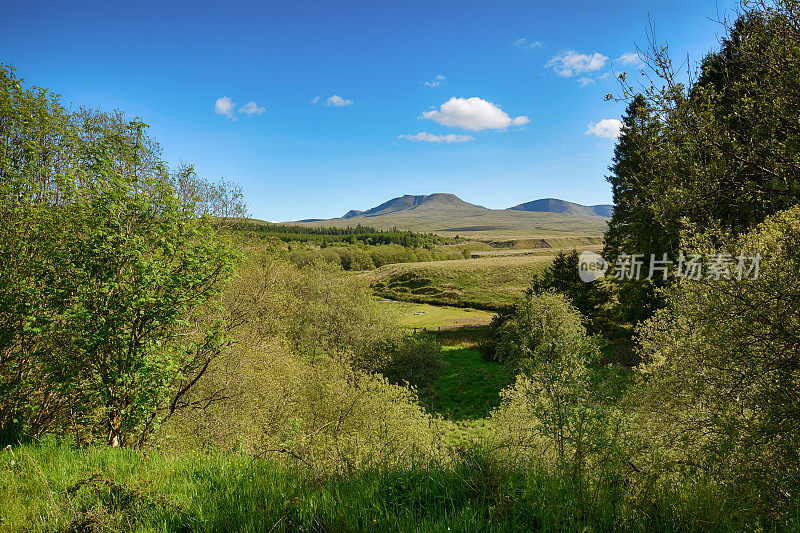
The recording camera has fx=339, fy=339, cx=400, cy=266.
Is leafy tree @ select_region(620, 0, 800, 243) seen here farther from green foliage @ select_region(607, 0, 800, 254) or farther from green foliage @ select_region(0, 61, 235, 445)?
green foliage @ select_region(0, 61, 235, 445)

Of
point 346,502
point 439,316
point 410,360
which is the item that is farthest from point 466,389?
point 439,316

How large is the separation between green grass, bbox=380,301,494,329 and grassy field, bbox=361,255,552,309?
4474 mm

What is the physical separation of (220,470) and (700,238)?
876 cm

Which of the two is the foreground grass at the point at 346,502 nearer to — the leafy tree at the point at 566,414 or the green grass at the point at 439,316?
the leafy tree at the point at 566,414

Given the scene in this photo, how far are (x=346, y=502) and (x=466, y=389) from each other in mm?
28362

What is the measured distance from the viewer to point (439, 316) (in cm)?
6662

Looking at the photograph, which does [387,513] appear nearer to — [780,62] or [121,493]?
[121,493]

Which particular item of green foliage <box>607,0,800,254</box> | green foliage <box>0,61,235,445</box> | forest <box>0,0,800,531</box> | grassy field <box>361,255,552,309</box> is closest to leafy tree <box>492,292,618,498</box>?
forest <box>0,0,800,531</box>

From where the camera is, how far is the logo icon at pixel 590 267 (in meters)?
35.0

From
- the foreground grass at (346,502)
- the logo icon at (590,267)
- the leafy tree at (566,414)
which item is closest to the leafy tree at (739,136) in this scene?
the leafy tree at (566,414)

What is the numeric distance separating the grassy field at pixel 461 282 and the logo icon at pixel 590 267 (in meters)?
36.4

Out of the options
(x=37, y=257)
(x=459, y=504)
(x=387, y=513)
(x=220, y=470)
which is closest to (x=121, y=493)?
(x=220, y=470)

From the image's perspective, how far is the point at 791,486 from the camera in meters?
4.51

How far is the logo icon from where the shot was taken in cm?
3497
